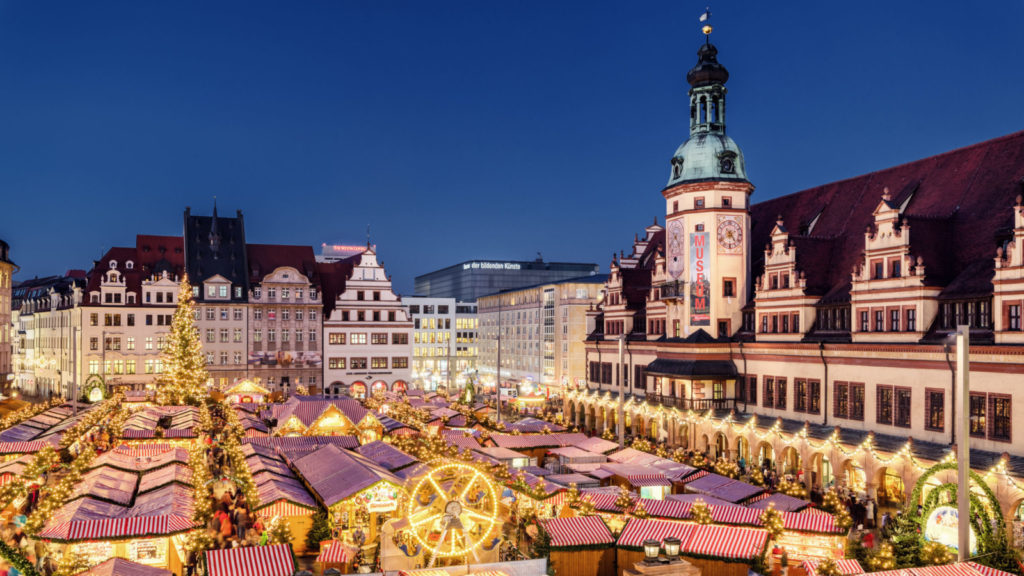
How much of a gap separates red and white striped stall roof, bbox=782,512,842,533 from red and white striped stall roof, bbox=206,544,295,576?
42.1 ft

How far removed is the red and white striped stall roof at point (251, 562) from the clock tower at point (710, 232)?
38.3 meters

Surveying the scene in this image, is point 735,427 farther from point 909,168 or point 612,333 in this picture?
point 612,333

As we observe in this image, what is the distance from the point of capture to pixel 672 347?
181ft

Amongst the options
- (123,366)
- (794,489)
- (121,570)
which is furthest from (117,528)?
(123,366)

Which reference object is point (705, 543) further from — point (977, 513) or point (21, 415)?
point (21, 415)

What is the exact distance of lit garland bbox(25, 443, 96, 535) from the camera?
2297 centimetres

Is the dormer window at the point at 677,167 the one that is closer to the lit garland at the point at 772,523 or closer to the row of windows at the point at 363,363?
the lit garland at the point at 772,523

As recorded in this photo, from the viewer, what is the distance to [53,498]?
25016 millimetres

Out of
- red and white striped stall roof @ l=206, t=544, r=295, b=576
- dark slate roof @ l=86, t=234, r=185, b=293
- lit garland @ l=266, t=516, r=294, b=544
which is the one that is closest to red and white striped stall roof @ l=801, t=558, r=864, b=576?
red and white striped stall roof @ l=206, t=544, r=295, b=576

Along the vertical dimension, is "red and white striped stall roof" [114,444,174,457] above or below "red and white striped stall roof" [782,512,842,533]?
below

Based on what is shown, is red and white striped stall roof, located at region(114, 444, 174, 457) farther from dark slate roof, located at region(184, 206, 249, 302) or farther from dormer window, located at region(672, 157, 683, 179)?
dark slate roof, located at region(184, 206, 249, 302)

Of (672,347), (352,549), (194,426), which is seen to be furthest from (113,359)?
(352,549)

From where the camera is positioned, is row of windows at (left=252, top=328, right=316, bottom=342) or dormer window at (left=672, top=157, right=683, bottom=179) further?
row of windows at (left=252, top=328, right=316, bottom=342)

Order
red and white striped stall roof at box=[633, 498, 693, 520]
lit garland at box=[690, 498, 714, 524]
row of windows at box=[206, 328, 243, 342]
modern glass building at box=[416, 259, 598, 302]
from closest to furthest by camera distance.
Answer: lit garland at box=[690, 498, 714, 524] → red and white striped stall roof at box=[633, 498, 693, 520] → row of windows at box=[206, 328, 243, 342] → modern glass building at box=[416, 259, 598, 302]
